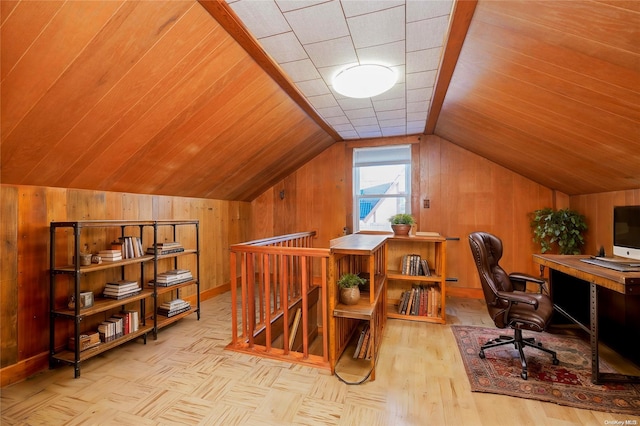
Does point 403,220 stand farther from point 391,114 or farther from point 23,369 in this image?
point 23,369

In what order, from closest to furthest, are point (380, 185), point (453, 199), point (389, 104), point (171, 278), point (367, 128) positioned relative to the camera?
point (171, 278) → point (389, 104) → point (367, 128) → point (453, 199) → point (380, 185)

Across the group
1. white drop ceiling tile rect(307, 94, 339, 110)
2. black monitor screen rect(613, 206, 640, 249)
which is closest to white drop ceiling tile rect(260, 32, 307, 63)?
white drop ceiling tile rect(307, 94, 339, 110)

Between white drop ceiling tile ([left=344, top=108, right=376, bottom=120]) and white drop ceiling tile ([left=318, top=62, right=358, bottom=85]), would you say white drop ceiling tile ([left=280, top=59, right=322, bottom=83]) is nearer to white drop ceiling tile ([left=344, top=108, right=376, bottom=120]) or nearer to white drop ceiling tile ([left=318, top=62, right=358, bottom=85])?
white drop ceiling tile ([left=318, top=62, right=358, bottom=85])

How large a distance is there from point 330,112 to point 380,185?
1.82m

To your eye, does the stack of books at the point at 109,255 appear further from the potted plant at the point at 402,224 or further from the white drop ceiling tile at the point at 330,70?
the potted plant at the point at 402,224

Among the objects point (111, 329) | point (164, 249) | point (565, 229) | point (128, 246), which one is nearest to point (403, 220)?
point (565, 229)

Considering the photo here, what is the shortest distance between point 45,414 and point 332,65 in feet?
10.8

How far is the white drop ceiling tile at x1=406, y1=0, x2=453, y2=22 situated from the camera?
5.51 feet

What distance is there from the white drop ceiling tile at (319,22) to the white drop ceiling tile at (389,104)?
1.35 metres

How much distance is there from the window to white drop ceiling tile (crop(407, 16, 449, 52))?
8.68 feet

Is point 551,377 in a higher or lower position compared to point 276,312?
lower

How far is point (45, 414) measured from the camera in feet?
5.92

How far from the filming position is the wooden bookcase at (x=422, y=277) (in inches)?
130

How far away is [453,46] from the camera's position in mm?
2039
